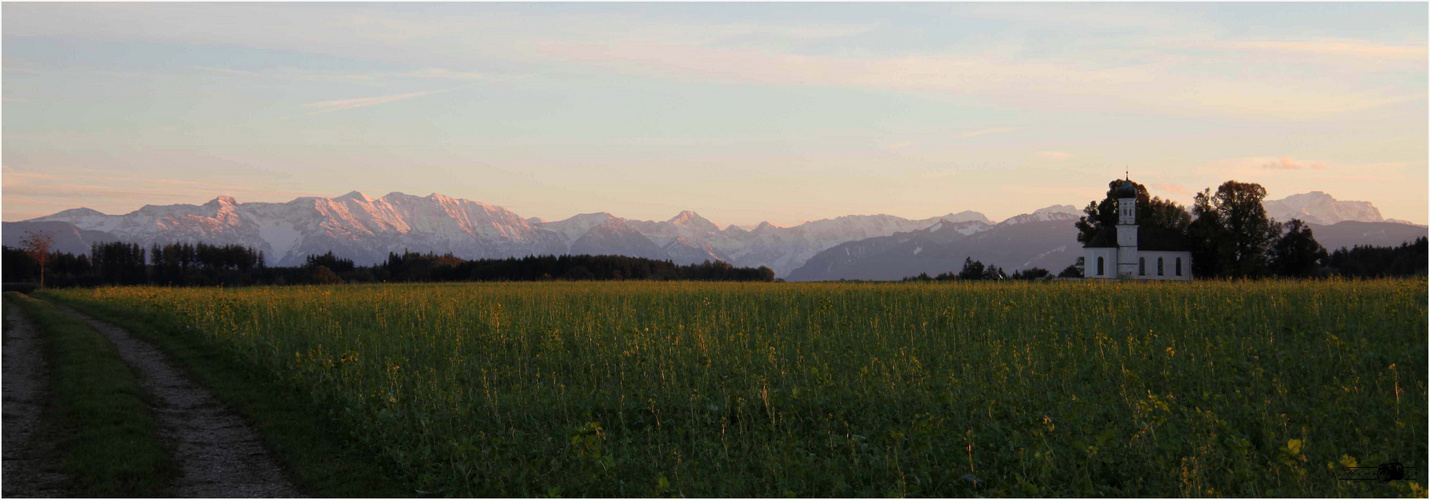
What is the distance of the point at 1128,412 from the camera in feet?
37.6

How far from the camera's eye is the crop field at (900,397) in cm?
951

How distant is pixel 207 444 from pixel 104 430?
1603 millimetres

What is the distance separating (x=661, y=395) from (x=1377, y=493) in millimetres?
8487

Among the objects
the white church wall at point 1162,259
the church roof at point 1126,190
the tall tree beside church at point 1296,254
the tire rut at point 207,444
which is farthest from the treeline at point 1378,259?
the tire rut at point 207,444

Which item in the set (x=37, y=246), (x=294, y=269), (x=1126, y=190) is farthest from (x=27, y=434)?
(x=1126, y=190)

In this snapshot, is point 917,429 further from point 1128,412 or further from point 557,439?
point 557,439

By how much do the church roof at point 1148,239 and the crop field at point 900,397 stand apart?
207 feet

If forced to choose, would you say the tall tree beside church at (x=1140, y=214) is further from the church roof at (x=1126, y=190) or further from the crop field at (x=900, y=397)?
the crop field at (x=900, y=397)

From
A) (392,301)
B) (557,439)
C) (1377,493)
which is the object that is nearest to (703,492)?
(557,439)

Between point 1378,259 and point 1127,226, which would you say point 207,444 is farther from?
point 1378,259

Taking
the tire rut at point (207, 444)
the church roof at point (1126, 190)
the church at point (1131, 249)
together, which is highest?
the church roof at point (1126, 190)

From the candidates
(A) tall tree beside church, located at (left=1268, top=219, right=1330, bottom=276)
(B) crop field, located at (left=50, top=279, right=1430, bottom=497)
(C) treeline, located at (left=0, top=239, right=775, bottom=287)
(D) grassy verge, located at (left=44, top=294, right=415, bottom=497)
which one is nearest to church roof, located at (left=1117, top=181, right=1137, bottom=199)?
(A) tall tree beside church, located at (left=1268, top=219, right=1330, bottom=276)

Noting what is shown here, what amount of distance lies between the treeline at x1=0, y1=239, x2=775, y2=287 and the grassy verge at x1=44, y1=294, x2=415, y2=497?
151 feet

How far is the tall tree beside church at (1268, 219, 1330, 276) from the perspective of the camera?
6856cm
